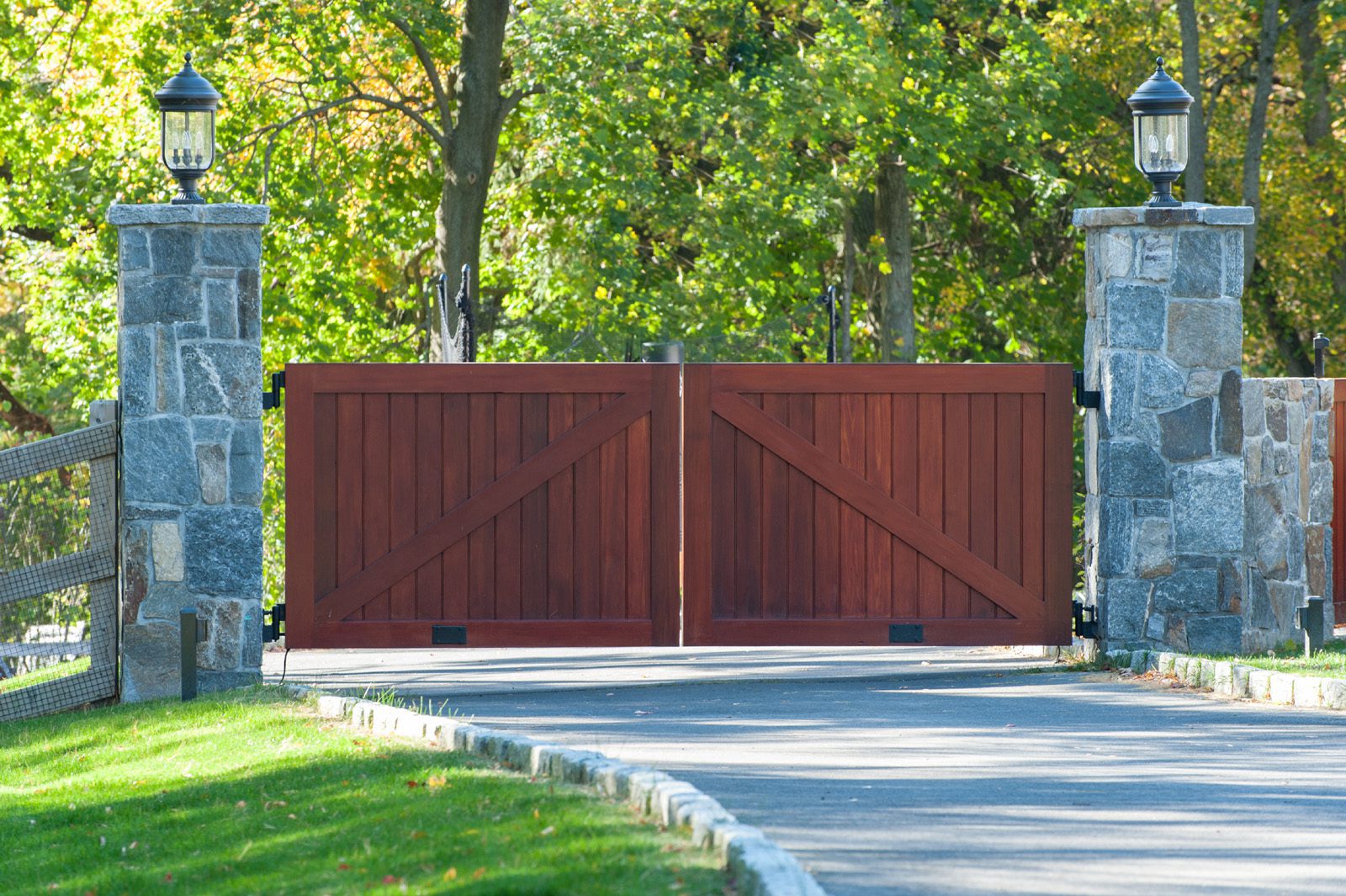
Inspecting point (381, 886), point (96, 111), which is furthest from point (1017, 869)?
point (96, 111)

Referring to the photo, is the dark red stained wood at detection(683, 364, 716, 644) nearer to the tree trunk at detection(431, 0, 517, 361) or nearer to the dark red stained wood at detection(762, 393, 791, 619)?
the dark red stained wood at detection(762, 393, 791, 619)

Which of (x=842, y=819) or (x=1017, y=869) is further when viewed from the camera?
(x=842, y=819)

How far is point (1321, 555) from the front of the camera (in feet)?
33.1

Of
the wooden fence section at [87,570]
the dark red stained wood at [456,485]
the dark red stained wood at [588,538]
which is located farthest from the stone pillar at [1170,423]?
the wooden fence section at [87,570]

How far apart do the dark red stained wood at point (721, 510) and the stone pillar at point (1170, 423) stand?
2034 mm

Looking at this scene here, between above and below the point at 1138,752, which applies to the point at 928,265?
above

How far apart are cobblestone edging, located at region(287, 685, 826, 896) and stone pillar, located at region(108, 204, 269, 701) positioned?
0.90 meters

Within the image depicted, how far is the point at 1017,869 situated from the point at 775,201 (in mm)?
14435

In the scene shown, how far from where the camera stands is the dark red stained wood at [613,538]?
29.1ft

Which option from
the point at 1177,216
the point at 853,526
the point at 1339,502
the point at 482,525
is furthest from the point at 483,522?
the point at 1339,502

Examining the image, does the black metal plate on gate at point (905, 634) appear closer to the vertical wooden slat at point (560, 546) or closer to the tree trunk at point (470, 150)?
the vertical wooden slat at point (560, 546)

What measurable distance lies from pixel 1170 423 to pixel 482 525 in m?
3.76

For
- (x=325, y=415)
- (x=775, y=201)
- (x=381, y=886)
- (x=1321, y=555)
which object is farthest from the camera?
(x=775, y=201)

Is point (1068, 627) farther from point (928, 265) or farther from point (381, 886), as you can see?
point (928, 265)
